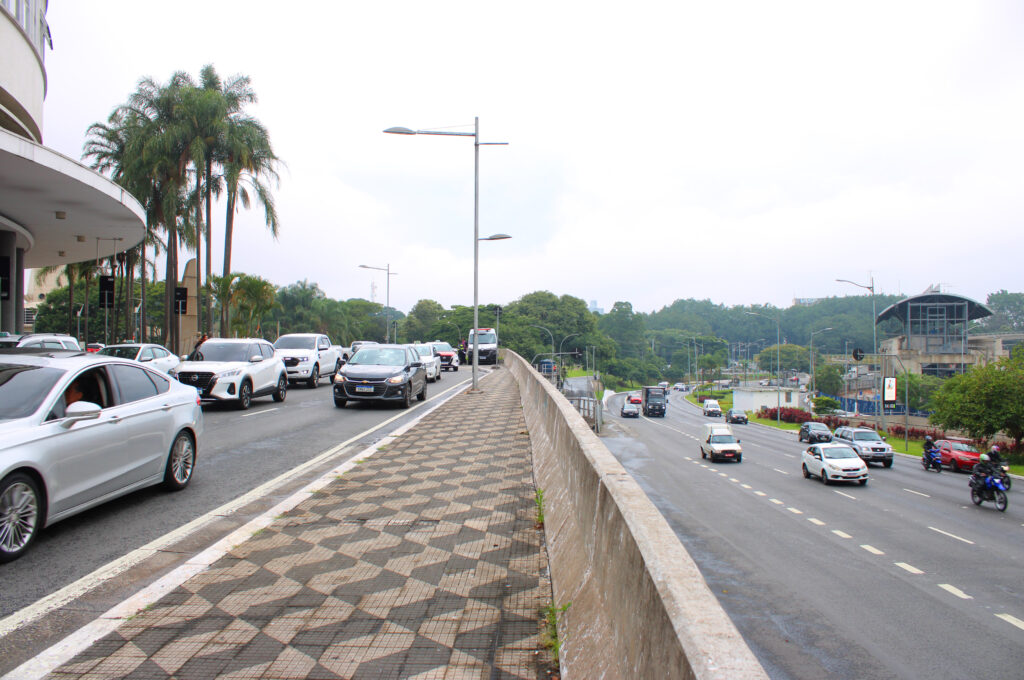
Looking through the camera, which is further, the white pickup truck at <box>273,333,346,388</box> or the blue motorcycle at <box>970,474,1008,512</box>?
the white pickup truck at <box>273,333,346,388</box>

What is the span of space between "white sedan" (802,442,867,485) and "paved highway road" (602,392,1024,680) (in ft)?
1.84

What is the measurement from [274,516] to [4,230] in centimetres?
2086

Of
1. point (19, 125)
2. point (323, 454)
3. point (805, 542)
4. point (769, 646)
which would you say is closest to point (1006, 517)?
point (805, 542)

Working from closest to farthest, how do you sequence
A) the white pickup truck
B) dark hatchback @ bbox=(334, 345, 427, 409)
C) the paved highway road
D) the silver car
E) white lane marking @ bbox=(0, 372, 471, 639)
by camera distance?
1. white lane marking @ bbox=(0, 372, 471, 639)
2. the silver car
3. the paved highway road
4. dark hatchback @ bbox=(334, 345, 427, 409)
5. the white pickup truck

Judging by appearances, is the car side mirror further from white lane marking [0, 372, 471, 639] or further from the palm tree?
the palm tree

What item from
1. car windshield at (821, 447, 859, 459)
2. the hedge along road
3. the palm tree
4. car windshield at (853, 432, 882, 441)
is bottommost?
car windshield at (853, 432, 882, 441)

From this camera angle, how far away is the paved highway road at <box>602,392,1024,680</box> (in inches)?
349

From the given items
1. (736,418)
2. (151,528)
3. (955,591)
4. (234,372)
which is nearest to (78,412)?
(151,528)

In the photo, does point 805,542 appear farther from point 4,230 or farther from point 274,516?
point 4,230

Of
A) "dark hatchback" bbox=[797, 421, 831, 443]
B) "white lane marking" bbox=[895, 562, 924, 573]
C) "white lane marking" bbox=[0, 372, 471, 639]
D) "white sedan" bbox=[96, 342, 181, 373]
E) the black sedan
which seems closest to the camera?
"white lane marking" bbox=[0, 372, 471, 639]

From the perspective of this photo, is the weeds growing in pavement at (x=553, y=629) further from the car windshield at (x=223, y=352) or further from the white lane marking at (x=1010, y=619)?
the car windshield at (x=223, y=352)

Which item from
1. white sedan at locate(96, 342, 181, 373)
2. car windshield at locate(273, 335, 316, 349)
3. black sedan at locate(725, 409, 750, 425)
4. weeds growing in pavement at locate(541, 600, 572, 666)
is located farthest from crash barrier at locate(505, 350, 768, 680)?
black sedan at locate(725, 409, 750, 425)

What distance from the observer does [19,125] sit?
61.8 feet

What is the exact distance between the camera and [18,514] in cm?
520
